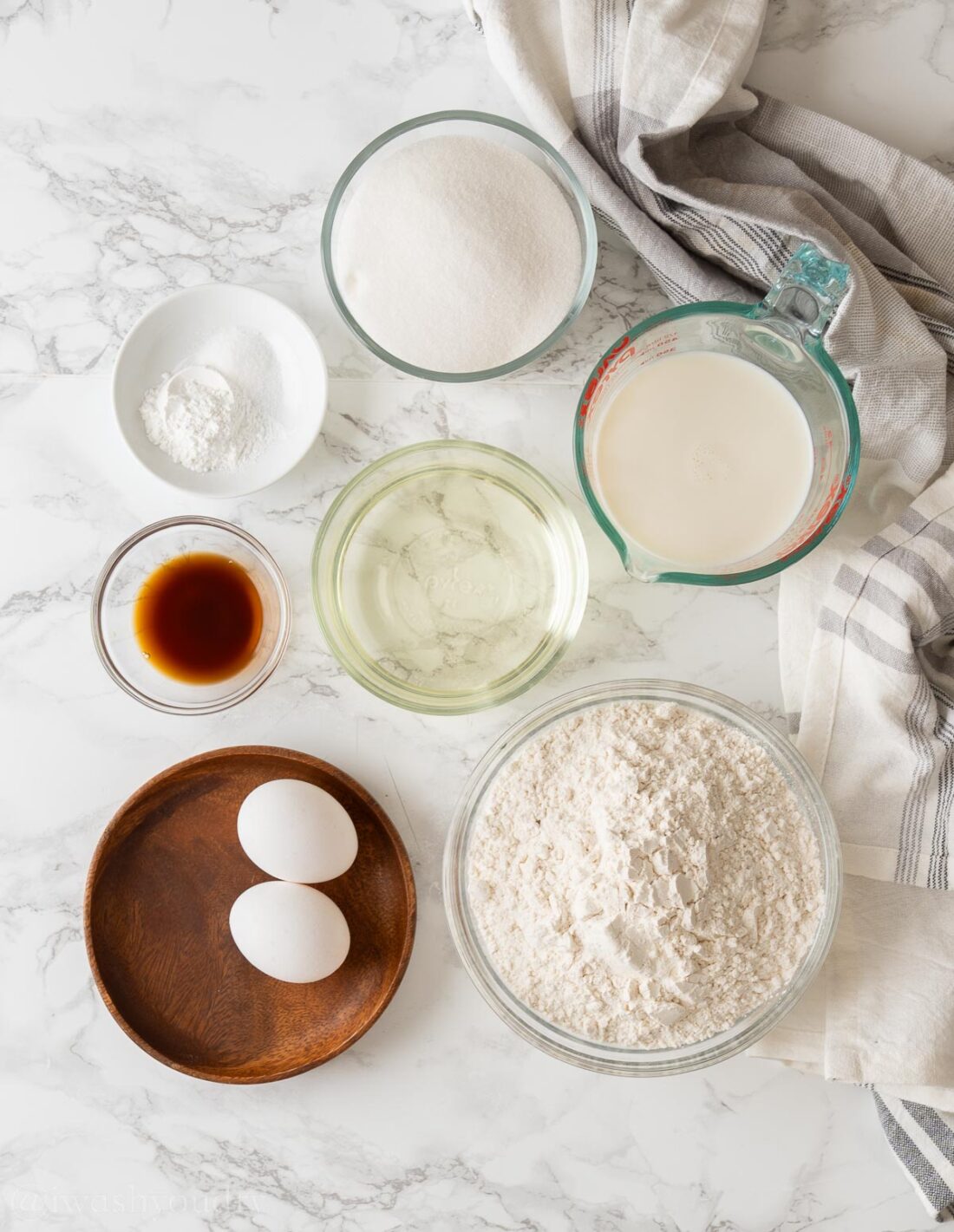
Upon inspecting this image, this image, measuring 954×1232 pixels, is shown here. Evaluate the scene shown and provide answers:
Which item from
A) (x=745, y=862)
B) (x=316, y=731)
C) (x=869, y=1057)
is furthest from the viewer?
(x=316, y=731)

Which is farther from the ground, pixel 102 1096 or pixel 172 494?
pixel 172 494

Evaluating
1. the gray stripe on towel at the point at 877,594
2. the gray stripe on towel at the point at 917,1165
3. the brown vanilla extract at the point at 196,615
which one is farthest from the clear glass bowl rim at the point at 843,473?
the gray stripe on towel at the point at 917,1165

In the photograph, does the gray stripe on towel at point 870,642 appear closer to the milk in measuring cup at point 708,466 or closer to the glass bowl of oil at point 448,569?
the milk in measuring cup at point 708,466

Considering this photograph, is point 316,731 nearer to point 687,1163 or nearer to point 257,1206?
point 257,1206

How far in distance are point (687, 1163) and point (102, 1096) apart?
0.86m

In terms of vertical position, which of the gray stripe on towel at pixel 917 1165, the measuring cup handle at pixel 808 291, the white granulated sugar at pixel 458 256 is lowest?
the gray stripe on towel at pixel 917 1165

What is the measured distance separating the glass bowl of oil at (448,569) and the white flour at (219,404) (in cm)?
16

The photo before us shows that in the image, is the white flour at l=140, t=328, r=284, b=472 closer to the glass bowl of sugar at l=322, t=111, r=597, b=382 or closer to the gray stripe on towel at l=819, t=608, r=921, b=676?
the glass bowl of sugar at l=322, t=111, r=597, b=382

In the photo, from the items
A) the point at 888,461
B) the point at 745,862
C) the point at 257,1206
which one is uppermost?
the point at 888,461

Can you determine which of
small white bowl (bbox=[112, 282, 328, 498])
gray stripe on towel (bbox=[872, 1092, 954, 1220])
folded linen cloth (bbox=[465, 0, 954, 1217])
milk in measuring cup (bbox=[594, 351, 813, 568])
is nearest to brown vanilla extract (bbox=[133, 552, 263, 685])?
small white bowl (bbox=[112, 282, 328, 498])

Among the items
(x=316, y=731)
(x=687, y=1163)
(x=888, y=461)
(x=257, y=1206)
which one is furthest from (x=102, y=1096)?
(x=888, y=461)

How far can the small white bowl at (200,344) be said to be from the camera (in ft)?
4.21

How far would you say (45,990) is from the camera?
137cm

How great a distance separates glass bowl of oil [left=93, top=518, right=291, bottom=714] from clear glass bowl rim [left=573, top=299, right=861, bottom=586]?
474 mm
